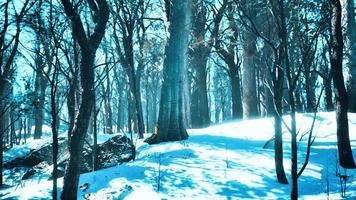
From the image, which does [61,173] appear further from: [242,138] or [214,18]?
[214,18]

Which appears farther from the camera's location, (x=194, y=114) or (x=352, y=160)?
(x=194, y=114)

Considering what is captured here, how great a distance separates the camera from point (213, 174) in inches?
289

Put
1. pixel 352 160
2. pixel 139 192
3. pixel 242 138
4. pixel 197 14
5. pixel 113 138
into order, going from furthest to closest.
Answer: pixel 197 14
pixel 113 138
pixel 242 138
pixel 352 160
pixel 139 192

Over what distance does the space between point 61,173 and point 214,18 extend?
11.9m

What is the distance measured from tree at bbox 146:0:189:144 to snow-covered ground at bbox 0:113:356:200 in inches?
21.8

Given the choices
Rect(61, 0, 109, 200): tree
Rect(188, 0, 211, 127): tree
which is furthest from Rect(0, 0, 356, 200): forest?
Rect(188, 0, 211, 127): tree

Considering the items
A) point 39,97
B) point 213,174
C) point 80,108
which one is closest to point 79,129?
point 80,108

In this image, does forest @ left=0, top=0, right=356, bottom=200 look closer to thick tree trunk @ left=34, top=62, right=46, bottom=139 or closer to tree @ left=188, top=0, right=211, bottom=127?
thick tree trunk @ left=34, top=62, right=46, bottom=139

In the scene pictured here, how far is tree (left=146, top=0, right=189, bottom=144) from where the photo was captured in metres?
10.4

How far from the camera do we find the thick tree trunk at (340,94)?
7219 mm

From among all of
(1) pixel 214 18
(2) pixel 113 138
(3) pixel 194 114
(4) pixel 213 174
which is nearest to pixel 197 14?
(1) pixel 214 18

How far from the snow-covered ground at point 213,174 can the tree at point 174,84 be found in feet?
1.82

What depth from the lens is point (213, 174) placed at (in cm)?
733

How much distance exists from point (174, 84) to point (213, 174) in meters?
3.82
